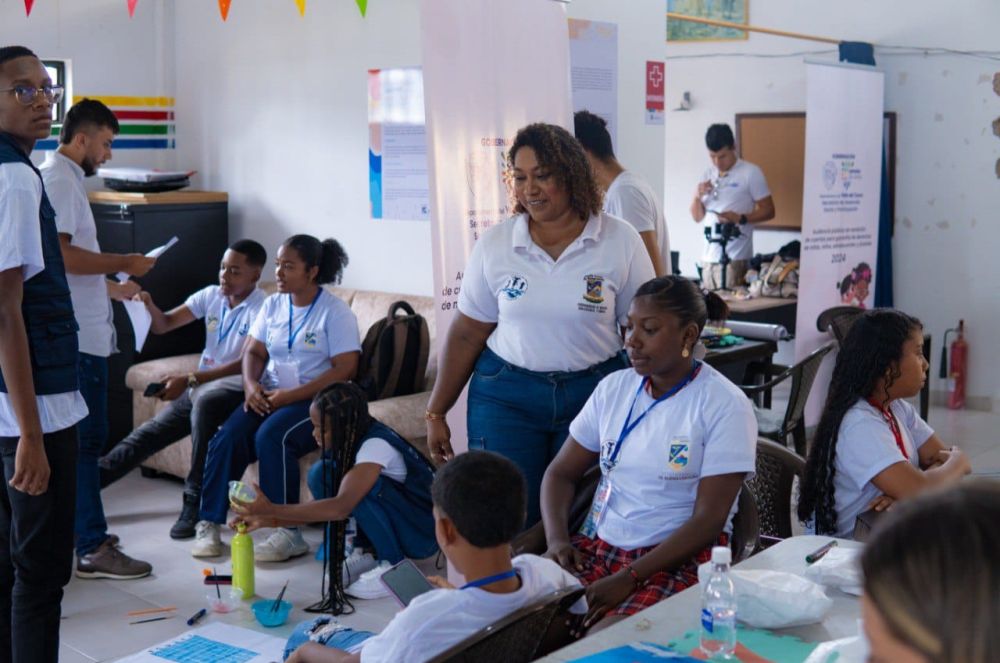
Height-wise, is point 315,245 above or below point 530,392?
above

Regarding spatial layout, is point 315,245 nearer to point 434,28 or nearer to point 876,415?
point 434,28

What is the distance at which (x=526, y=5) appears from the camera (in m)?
4.52

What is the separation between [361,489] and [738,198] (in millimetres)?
4754

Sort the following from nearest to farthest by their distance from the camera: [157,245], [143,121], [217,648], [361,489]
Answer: [217,648]
[361,489]
[157,245]
[143,121]

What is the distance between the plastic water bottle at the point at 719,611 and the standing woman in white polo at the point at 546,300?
1.23 m

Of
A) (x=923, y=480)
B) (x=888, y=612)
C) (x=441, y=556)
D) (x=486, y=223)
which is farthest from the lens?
(x=441, y=556)

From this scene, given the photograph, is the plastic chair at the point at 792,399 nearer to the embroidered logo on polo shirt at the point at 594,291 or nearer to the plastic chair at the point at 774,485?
the plastic chair at the point at 774,485

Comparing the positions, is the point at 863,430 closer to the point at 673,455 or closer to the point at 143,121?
the point at 673,455

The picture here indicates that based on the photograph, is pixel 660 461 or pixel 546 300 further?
pixel 546 300

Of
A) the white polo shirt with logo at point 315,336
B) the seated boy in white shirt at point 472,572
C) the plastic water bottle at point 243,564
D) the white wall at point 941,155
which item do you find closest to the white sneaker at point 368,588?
the plastic water bottle at point 243,564

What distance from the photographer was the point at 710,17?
9211mm

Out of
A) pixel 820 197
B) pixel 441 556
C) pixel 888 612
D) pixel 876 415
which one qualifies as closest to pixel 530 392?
pixel 876 415

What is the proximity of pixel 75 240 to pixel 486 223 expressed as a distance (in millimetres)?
1537

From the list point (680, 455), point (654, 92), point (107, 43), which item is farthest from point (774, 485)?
point (107, 43)
